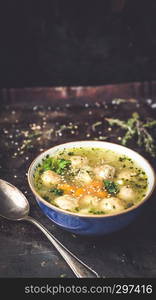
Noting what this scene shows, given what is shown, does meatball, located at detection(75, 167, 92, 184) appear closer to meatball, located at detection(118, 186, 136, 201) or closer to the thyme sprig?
meatball, located at detection(118, 186, 136, 201)

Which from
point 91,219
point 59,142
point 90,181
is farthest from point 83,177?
point 59,142

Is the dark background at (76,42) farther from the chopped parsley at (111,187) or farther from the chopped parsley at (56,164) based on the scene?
the chopped parsley at (111,187)

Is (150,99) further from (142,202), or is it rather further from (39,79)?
(142,202)

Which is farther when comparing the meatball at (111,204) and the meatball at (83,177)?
the meatball at (83,177)

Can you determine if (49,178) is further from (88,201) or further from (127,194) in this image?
(127,194)

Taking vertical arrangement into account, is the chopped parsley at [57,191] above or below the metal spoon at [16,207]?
above

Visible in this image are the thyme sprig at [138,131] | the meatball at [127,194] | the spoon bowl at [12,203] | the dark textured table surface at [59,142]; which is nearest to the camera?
the dark textured table surface at [59,142]

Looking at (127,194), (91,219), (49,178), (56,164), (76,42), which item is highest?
(76,42)

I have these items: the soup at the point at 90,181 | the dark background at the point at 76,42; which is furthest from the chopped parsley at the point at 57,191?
the dark background at the point at 76,42
